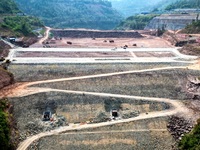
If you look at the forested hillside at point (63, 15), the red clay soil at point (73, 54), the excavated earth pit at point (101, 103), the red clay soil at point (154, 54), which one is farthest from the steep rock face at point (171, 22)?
the excavated earth pit at point (101, 103)

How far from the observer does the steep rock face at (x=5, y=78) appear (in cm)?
4865

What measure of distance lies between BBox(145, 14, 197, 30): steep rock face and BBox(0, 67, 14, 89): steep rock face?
77.8 m

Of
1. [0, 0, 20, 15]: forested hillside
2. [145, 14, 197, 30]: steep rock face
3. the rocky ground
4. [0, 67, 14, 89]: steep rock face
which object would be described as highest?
[0, 0, 20, 15]: forested hillside

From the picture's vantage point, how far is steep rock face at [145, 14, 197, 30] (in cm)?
11623

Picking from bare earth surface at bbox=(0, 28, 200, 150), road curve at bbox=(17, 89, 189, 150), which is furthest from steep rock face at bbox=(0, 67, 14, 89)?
A: road curve at bbox=(17, 89, 189, 150)

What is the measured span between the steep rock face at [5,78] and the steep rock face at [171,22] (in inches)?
3063

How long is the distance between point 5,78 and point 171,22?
8940 centimetres

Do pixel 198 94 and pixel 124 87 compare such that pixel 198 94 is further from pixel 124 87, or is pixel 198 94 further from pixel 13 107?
pixel 13 107

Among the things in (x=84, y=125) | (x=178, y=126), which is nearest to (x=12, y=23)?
(x=84, y=125)

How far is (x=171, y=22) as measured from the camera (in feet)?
402

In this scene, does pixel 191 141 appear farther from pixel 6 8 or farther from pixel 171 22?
pixel 171 22

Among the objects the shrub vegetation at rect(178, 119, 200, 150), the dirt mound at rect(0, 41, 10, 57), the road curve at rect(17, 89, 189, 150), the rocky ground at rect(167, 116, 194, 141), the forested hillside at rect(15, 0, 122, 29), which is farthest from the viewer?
the forested hillside at rect(15, 0, 122, 29)

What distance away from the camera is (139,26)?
138750 millimetres

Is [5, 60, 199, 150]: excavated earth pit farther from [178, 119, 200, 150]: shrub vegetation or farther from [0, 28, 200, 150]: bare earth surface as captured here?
[178, 119, 200, 150]: shrub vegetation
